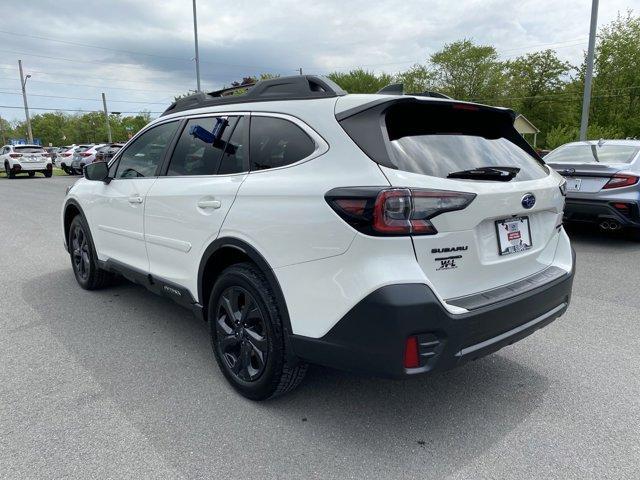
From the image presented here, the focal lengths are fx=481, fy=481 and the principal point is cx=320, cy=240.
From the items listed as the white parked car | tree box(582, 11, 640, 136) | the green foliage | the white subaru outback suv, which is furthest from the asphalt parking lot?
the green foliage

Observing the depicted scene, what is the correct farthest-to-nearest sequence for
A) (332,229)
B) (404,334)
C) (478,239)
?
1. (478,239)
2. (332,229)
3. (404,334)

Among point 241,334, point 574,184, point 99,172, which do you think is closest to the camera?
Answer: point 241,334

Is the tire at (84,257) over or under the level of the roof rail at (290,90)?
under

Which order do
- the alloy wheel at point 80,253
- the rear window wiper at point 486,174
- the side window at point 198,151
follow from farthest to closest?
the alloy wheel at point 80,253
the side window at point 198,151
the rear window wiper at point 486,174

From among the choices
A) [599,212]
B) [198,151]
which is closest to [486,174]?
[198,151]

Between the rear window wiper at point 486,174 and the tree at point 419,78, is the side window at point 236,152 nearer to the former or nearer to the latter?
the rear window wiper at point 486,174

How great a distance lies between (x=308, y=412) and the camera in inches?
107

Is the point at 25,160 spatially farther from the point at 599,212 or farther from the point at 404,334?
the point at 404,334

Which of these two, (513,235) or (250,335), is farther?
(250,335)

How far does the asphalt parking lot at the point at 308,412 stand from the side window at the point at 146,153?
128 cm

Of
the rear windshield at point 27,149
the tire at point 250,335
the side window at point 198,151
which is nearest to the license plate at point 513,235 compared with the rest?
the tire at point 250,335

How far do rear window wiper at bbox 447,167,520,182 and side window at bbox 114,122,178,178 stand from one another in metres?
2.26

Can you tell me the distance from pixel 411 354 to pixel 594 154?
21.9ft

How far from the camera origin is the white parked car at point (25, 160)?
2427cm
